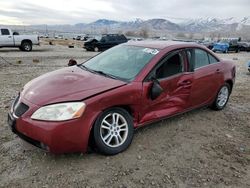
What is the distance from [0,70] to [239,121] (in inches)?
349

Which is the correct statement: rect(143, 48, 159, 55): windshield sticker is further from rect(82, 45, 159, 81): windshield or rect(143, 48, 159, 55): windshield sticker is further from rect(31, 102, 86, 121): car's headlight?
rect(31, 102, 86, 121): car's headlight

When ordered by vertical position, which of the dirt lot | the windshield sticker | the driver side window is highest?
the windshield sticker

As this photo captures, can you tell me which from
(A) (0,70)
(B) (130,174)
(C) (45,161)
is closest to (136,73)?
(B) (130,174)

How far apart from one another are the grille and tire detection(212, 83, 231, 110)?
12.5 ft

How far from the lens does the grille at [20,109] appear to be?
11.8 ft

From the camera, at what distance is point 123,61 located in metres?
4.68

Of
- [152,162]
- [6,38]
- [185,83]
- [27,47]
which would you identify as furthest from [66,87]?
[27,47]

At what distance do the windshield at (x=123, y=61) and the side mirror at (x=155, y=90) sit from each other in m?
0.31

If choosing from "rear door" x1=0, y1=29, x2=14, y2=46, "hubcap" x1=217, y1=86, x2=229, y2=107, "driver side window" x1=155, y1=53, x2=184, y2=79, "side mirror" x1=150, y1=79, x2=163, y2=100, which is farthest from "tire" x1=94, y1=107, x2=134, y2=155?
"rear door" x1=0, y1=29, x2=14, y2=46

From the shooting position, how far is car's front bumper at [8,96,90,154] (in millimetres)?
3361

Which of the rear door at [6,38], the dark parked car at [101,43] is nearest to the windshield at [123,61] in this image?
the rear door at [6,38]

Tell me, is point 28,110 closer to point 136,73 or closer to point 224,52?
point 136,73

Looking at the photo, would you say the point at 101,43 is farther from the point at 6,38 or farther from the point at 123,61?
the point at 123,61

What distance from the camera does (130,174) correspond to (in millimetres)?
3492
